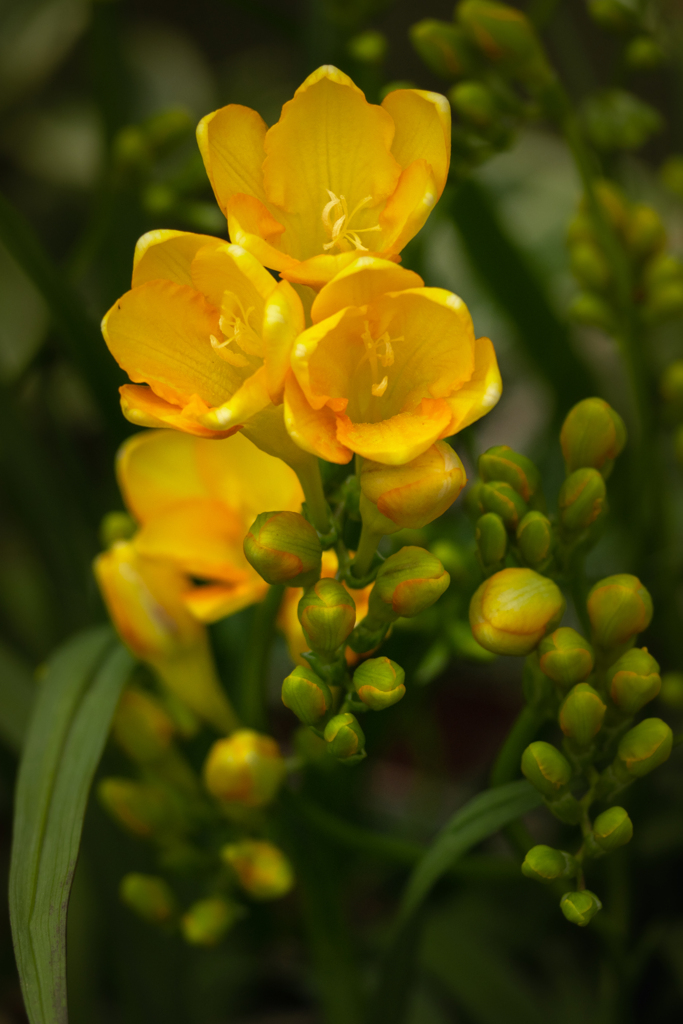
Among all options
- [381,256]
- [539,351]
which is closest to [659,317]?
[539,351]

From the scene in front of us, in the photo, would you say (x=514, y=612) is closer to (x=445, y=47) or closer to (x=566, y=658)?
(x=566, y=658)

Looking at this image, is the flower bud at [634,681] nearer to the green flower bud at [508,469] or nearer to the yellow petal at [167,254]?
the green flower bud at [508,469]

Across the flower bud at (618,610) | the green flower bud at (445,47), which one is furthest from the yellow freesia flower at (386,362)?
the green flower bud at (445,47)

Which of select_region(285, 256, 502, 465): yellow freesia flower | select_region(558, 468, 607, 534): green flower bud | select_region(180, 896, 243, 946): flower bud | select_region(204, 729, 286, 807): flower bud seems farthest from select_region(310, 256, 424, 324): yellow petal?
select_region(180, 896, 243, 946): flower bud

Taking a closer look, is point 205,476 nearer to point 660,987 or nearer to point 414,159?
point 414,159

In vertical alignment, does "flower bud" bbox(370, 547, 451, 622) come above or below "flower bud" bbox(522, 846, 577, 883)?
above

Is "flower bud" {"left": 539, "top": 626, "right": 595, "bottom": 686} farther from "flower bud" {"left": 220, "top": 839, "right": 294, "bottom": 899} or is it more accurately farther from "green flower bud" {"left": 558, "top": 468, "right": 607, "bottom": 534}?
"flower bud" {"left": 220, "top": 839, "right": 294, "bottom": 899}
